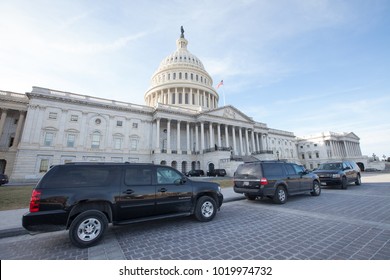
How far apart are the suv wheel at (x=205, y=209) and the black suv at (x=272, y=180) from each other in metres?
3.19

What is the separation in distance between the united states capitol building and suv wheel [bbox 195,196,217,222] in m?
27.2

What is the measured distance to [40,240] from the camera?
471 centimetres

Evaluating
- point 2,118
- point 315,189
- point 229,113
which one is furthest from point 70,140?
point 315,189

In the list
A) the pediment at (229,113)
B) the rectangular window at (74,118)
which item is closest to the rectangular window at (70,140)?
the rectangular window at (74,118)

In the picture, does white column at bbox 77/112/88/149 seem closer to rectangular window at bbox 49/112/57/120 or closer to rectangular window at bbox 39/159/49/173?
rectangular window at bbox 49/112/57/120

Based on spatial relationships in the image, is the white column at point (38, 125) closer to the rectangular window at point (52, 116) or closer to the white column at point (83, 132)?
the rectangular window at point (52, 116)

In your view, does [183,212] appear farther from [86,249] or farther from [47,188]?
[47,188]

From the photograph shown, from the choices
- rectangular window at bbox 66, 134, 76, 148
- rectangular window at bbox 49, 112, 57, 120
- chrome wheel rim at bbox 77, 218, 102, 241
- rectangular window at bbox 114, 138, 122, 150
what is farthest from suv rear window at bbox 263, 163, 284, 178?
rectangular window at bbox 49, 112, 57, 120

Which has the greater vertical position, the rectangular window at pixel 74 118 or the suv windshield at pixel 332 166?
the rectangular window at pixel 74 118

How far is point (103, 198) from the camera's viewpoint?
4.57 m

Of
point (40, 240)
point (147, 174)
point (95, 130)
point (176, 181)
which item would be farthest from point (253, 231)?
point (95, 130)

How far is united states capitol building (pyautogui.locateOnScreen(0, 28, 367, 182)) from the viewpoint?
93.3ft

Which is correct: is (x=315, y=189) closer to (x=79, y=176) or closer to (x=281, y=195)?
(x=281, y=195)

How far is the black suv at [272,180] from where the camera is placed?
844 cm
